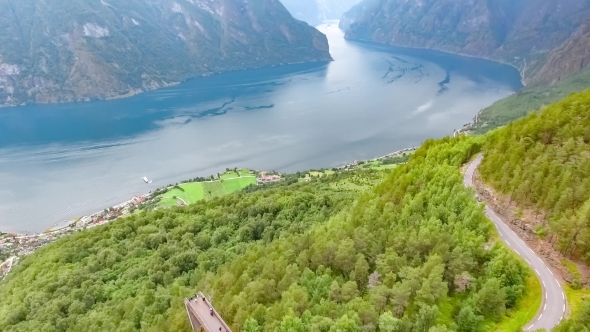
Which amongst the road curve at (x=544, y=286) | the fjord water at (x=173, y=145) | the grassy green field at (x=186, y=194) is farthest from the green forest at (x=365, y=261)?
the fjord water at (x=173, y=145)

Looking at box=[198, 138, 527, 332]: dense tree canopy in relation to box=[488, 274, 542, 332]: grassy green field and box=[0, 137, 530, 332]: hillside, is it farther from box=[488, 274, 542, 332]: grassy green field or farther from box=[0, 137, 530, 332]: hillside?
box=[488, 274, 542, 332]: grassy green field

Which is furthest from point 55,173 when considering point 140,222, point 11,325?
point 11,325

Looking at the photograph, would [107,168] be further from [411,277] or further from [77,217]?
[411,277]

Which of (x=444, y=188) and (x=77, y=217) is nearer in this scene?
(x=444, y=188)

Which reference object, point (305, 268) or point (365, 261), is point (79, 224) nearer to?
point (305, 268)

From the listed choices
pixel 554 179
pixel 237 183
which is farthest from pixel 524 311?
pixel 237 183

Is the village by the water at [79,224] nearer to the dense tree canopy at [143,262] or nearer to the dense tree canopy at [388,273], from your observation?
the dense tree canopy at [143,262]
